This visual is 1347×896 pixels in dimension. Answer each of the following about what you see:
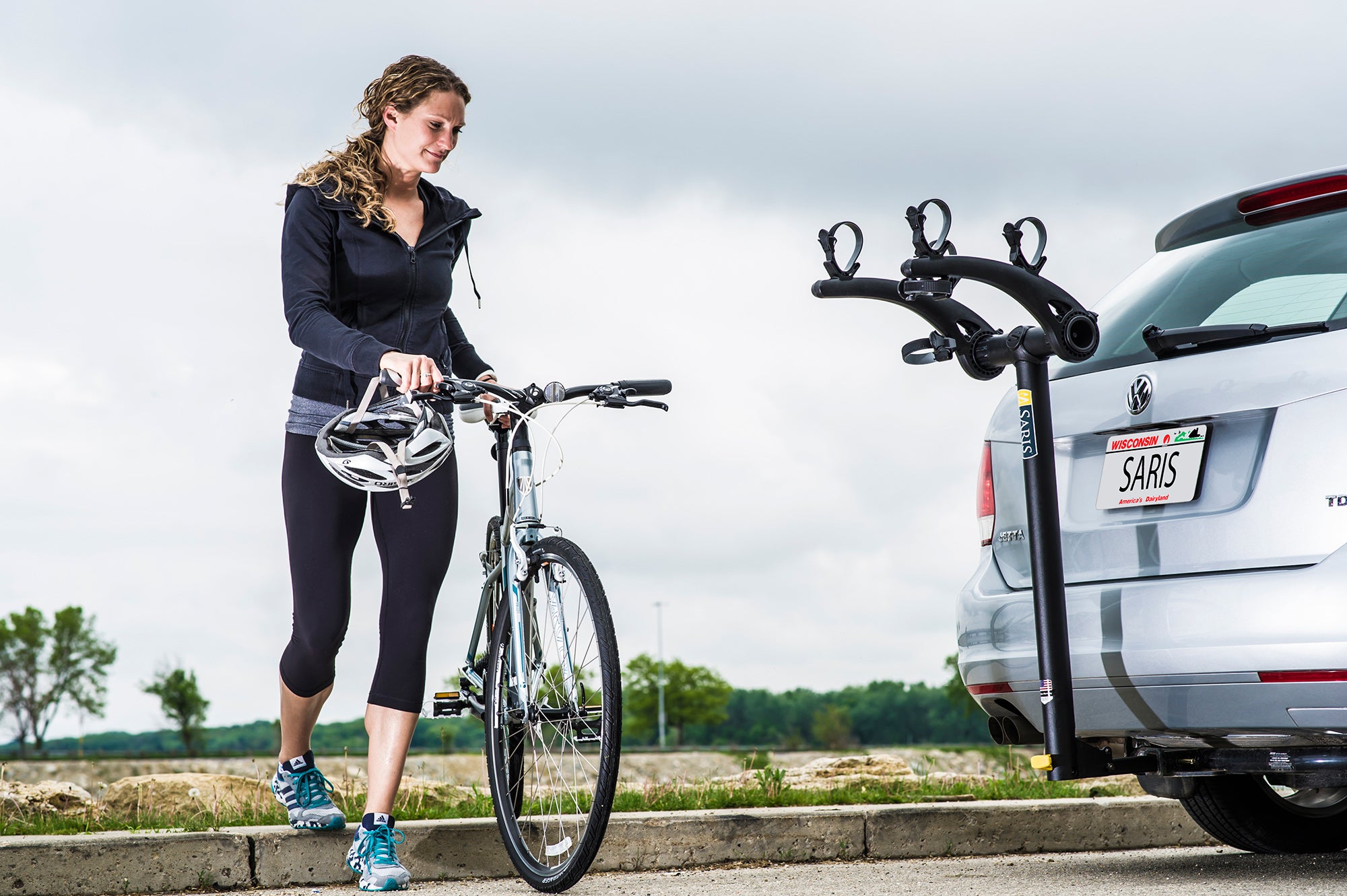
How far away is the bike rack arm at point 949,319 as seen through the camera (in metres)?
3.91

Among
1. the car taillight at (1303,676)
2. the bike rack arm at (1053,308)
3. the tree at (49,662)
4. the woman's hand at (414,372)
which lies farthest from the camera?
the tree at (49,662)

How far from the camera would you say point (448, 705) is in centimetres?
392

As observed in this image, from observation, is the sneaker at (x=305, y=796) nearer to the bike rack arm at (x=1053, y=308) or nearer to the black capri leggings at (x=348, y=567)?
the black capri leggings at (x=348, y=567)

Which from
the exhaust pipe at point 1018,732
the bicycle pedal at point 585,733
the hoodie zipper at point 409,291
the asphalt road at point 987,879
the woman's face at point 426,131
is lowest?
the asphalt road at point 987,879

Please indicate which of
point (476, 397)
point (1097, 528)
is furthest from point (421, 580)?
point (1097, 528)

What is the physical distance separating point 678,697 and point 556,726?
89842 millimetres

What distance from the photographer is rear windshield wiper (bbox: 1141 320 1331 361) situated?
3.33 metres

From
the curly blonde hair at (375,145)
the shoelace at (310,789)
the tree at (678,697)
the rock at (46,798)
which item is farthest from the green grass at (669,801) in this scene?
the tree at (678,697)

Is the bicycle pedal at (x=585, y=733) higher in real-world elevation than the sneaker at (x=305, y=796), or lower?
higher

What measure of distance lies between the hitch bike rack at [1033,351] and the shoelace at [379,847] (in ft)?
6.00

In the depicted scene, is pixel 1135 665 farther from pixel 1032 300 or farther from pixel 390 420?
pixel 390 420

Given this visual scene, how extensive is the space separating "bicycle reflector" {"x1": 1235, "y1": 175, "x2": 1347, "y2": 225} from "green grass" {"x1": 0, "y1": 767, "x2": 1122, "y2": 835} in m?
2.68

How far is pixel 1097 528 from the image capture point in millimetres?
3557

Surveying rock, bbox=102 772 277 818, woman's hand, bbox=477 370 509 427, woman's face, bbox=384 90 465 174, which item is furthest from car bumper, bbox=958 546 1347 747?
rock, bbox=102 772 277 818
